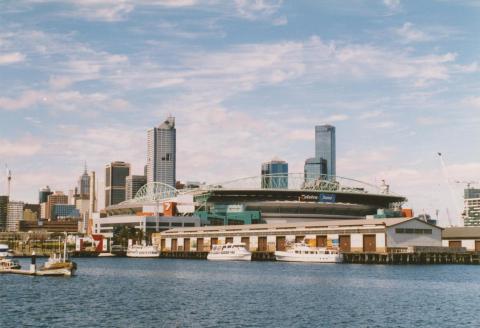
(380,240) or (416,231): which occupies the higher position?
(416,231)

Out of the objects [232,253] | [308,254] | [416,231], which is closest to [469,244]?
[416,231]

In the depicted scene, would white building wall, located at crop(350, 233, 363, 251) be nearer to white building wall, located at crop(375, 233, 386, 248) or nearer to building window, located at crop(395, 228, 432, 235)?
white building wall, located at crop(375, 233, 386, 248)

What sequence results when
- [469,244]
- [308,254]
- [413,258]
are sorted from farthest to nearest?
[469,244] < [308,254] < [413,258]

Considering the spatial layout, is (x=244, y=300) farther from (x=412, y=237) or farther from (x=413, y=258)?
(x=412, y=237)

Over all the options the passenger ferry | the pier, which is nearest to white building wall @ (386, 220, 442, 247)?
the pier

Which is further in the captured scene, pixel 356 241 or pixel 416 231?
pixel 416 231

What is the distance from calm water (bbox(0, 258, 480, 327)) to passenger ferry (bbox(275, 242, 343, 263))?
136ft

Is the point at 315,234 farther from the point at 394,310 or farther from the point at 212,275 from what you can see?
the point at 394,310

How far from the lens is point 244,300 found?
274 feet

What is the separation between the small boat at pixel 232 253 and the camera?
192 m

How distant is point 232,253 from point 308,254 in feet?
96.4

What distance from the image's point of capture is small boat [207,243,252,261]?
7569 inches

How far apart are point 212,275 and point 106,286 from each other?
27587 mm

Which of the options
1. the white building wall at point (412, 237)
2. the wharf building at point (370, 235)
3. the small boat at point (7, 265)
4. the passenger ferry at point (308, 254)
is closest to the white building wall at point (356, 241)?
the wharf building at point (370, 235)
